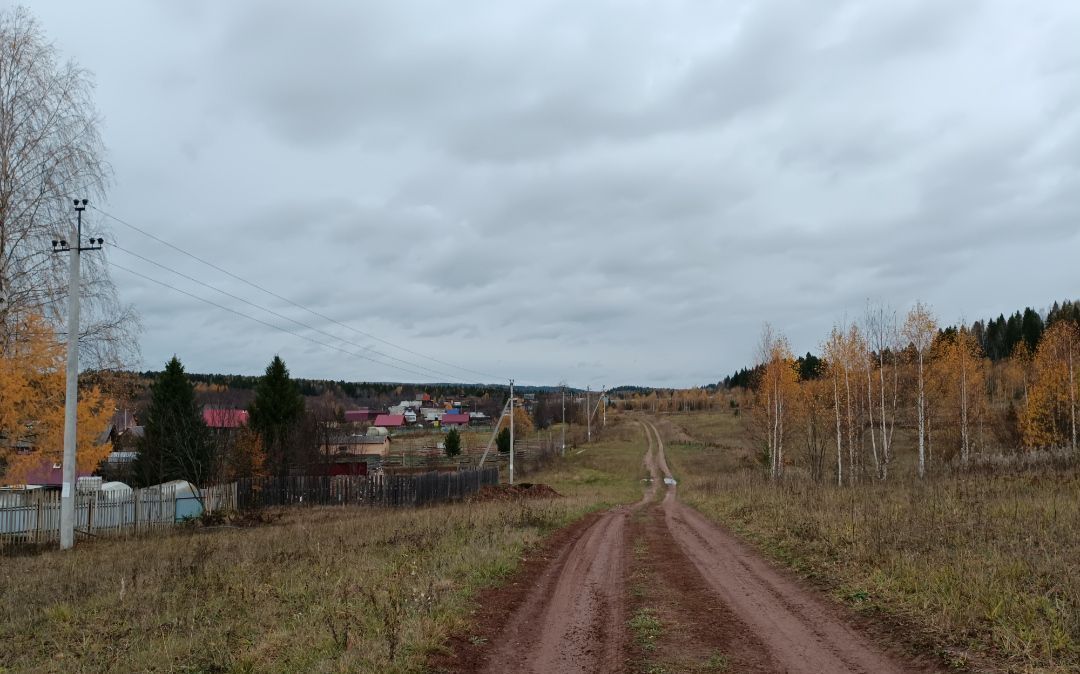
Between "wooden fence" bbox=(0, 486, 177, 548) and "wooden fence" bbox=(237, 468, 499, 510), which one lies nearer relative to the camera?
"wooden fence" bbox=(0, 486, 177, 548)

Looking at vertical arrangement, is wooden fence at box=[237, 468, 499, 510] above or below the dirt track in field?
below

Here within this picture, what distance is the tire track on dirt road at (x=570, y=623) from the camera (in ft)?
22.8

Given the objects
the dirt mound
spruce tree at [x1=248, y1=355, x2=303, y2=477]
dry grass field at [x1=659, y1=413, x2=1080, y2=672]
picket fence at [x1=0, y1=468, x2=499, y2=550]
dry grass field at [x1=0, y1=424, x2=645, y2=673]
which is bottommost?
the dirt mound

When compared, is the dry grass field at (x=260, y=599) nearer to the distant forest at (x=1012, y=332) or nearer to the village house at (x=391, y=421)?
the distant forest at (x=1012, y=332)

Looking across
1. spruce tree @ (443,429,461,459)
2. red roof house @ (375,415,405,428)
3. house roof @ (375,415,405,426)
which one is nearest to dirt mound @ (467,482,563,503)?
spruce tree @ (443,429,461,459)

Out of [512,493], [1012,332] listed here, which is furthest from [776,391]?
[1012,332]

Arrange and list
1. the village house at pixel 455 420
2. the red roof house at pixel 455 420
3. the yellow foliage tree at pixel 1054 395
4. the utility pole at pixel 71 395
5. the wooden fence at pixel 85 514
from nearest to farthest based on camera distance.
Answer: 1. the utility pole at pixel 71 395
2. the wooden fence at pixel 85 514
3. the yellow foliage tree at pixel 1054 395
4. the village house at pixel 455 420
5. the red roof house at pixel 455 420

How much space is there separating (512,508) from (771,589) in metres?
14.6

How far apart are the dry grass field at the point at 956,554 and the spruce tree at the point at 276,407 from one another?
37837 millimetres

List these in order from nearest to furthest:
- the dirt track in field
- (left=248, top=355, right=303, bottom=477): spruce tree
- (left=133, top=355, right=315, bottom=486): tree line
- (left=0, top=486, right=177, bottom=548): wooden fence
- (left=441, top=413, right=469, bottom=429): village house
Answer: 1. the dirt track in field
2. (left=0, top=486, right=177, bottom=548): wooden fence
3. (left=133, top=355, right=315, bottom=486): tree line
4. (left=248, top=355, right=303, bottom=477): spruce tree
5. (left=441, top=413, right=469, bottom=429): village house

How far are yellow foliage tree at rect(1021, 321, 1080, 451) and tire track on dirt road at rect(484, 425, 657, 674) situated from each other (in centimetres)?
4044

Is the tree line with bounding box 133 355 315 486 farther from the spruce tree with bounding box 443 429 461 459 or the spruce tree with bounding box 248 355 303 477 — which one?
the spruce tree with bounding box 443 429 461 459

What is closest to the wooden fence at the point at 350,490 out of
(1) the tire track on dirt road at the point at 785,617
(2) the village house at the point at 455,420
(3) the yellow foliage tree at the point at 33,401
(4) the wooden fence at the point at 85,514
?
(4) the wooden fence at the point at 85,514

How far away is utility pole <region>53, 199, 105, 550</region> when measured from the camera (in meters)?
18.4
